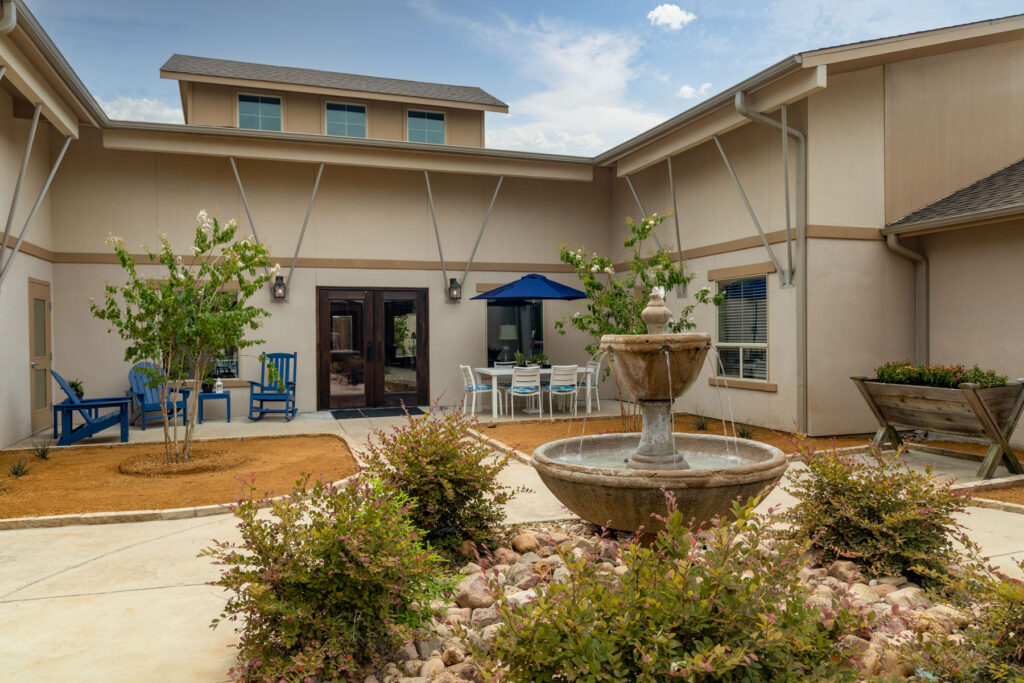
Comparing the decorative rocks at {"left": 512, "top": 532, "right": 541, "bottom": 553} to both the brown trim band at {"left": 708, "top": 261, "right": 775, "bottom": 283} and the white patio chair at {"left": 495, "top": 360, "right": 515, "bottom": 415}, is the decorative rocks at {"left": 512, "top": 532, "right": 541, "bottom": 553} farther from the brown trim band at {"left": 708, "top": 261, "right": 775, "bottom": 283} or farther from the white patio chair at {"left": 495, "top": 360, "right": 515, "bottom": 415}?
the white patio chair at {"left": 495, "top": 360, "right": 515, "bottom": 415}

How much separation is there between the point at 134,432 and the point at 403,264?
4953 millimetres

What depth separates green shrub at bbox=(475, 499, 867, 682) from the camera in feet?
6.13

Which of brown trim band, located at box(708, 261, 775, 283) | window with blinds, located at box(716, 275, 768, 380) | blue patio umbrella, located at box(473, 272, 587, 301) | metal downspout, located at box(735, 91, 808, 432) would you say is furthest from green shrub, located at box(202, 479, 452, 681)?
blue patio umbrella, located at box(473, 272, 587, 301)

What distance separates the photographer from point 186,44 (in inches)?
806

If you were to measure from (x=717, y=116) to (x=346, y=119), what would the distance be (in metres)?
9.49

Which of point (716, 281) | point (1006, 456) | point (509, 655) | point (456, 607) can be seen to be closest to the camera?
point (509, 655)

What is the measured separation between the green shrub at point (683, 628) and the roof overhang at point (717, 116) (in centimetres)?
683

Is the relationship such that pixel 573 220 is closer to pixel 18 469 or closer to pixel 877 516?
pixel 18 469

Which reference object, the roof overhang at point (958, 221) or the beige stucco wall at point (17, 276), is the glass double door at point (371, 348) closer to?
the beige stucco wall at point (17, 276)

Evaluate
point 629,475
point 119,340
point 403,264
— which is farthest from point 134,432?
point 629,475

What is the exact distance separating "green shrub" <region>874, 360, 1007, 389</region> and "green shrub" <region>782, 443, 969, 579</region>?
2830 millimetres

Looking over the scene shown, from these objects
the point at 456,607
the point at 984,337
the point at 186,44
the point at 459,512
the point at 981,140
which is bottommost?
the point at 456,607

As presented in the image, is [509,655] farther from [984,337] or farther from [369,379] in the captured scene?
[369,379]

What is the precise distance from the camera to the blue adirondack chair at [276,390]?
10438 millimetres
